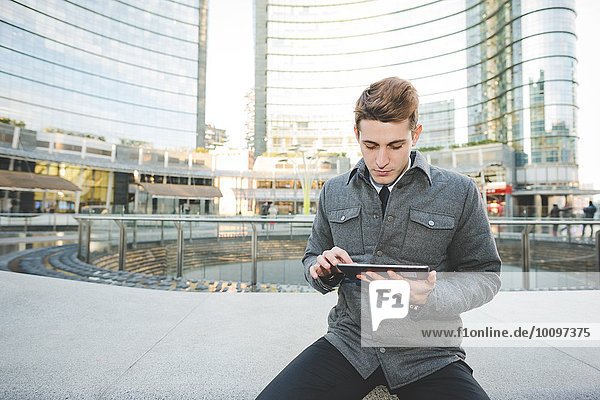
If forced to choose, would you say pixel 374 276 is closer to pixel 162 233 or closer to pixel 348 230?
pixel 348 230

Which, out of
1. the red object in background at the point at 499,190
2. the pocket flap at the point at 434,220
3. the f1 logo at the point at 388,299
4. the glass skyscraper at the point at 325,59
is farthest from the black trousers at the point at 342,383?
the glass skyscraper at the point at 325,59

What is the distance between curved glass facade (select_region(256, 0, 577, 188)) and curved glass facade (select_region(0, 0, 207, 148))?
13385 millimetres

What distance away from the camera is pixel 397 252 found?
1.53m

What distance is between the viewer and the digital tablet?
115 centimetres

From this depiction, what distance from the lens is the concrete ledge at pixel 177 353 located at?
1.78 meters

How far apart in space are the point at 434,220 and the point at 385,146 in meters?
0.38

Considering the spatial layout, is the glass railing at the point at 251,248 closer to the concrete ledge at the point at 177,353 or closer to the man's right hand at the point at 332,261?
the concrete ledge at the point at 177,353

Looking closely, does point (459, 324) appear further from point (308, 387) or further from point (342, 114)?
point (342, 114)

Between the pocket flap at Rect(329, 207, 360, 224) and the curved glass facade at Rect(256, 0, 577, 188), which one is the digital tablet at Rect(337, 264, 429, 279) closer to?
the pocket flap at Rect(329, 207, 360, 224)

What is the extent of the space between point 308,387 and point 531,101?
4920cm

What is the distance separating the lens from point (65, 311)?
3.27 meters

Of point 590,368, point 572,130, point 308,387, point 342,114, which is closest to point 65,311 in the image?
point 308,387

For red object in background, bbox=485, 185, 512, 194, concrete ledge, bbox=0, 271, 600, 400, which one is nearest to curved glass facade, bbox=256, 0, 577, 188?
red object in background, bbox=485, 185, 512, 194

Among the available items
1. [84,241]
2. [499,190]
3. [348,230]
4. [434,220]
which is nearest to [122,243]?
[84,241]
